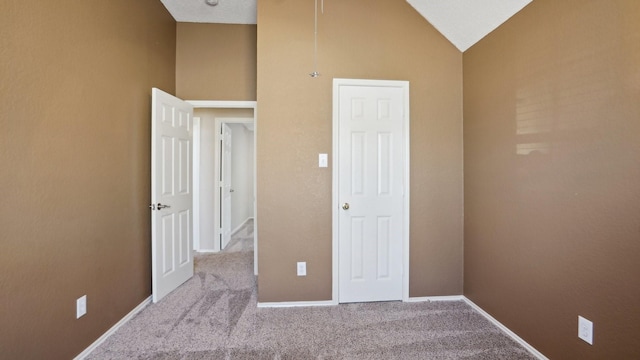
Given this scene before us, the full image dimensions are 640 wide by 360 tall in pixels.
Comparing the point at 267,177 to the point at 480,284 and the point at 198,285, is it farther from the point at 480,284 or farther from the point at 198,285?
the point at 480,284

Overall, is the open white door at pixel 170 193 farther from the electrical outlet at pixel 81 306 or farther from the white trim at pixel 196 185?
the white trim at pixel 196 185

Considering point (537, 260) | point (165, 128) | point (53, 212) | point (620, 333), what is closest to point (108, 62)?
point (165, 128)

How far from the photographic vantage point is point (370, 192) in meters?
2.48

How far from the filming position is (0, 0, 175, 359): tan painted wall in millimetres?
1333

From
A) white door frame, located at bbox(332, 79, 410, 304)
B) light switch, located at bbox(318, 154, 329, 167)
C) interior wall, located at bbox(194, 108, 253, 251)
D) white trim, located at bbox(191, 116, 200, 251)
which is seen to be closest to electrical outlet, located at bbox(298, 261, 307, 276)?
white door frame, located at bbox(332, 79, 410, 304)

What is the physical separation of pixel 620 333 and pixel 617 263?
36 centimetres

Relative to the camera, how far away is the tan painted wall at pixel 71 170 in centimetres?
133

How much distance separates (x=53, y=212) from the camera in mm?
1538

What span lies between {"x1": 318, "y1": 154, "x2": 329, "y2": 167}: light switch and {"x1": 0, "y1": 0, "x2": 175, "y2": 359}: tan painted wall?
1.63 m

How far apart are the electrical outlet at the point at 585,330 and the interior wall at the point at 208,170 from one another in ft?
13.3

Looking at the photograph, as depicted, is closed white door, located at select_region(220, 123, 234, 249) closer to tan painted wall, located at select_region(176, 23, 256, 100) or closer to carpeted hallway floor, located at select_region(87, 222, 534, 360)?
tan painted wall, located at select_region(176, 23, 256, 100)

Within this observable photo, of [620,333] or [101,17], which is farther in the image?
[101,17]

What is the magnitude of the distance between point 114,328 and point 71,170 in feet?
4.14

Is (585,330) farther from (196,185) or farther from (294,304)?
(196,185)
